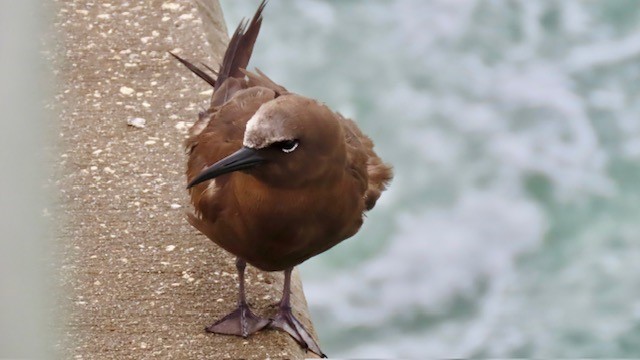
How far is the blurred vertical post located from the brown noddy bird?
2.12ft

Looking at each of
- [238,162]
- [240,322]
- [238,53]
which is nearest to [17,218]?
[238,162]

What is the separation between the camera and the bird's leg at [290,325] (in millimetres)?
3003

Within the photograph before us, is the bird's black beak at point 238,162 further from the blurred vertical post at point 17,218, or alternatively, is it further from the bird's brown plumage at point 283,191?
the blurred vertical post at point 17,218

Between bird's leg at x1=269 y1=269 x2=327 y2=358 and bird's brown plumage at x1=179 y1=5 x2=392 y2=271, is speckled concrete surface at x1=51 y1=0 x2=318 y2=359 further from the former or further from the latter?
bird's brown plumage at x1=179 y1=5 x2=392 y2=271

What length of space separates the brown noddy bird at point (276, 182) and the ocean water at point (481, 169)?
308 cm

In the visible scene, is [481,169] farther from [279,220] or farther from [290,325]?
[279,220]

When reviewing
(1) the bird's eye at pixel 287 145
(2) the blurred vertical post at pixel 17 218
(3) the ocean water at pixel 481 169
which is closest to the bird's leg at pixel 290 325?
(1) the bird's eye at pixel 287 145

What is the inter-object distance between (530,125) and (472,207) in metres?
0.81

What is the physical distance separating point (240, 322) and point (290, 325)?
0.58ft

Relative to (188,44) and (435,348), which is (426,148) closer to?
(435,348)

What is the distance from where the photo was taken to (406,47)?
7.62 m

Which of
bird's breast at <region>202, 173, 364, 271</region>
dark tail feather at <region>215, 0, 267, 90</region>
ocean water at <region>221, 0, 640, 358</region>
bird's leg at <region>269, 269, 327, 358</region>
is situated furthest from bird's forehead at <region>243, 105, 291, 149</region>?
ocean water at <region>221, 0, 640, 358</region>

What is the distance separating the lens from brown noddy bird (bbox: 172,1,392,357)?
2455 mm

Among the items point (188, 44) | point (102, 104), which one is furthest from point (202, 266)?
point (188, 44)
